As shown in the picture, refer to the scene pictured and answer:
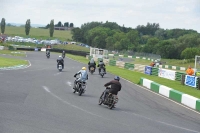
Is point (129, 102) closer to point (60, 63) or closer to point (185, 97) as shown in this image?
point (185, 97)

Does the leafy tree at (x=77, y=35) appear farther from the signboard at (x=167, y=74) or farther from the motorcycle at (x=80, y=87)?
the motorcycle at (x=80, y=87)

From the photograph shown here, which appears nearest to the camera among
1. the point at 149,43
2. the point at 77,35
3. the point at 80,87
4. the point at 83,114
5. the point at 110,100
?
the point at 83,114

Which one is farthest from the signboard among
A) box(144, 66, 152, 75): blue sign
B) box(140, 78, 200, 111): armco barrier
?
box(140, 78, 200, 111): armco barrier

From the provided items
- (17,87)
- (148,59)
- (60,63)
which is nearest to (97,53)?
(148,59)

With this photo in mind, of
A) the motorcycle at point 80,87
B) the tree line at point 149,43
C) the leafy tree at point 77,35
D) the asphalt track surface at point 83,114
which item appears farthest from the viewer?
the leafy tree at point 77,35

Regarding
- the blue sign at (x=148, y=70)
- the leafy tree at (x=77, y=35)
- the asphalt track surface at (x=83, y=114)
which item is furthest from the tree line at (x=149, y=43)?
the asphalt track surface at (x=83, y=114)

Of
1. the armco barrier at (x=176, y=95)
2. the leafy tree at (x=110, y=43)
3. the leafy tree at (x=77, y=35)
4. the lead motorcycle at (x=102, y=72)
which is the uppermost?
the leafy tree at (x=77, y=35)

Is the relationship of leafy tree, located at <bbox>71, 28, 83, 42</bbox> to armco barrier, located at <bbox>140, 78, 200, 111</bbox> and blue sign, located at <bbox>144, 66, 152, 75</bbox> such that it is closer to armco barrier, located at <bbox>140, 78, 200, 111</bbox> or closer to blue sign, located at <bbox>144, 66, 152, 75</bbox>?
A: blue sign, located at <bbox>144, 66, 152, 75</bbox>

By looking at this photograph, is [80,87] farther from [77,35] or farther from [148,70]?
[77,35]

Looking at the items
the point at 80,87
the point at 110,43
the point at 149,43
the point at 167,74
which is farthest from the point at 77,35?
the point at 80,87

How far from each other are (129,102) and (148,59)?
6897 cm

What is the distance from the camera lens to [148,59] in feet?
293

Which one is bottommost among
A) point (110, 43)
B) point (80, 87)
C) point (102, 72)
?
point (102, 72)

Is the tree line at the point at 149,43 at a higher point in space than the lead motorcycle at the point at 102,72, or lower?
higher
